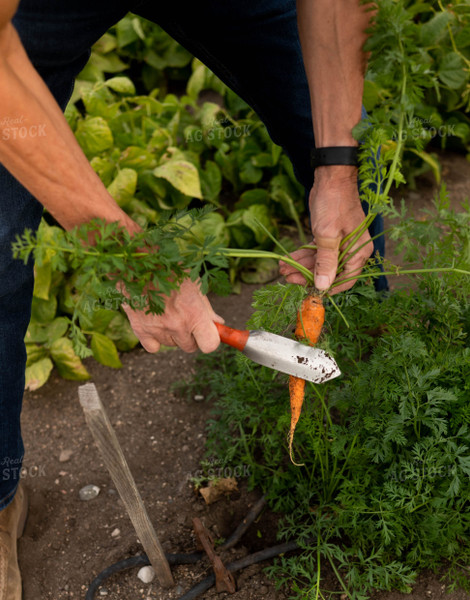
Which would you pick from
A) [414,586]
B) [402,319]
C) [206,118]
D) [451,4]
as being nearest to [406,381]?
[402,319]

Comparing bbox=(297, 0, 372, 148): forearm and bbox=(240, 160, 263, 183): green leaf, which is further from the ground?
bbox=(297, 0, 372, 148): forearm

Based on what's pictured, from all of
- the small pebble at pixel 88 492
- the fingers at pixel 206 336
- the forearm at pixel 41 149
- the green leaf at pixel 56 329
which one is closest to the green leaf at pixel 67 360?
the green leaf at pixel 56 329

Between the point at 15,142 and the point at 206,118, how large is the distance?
2.43 meters

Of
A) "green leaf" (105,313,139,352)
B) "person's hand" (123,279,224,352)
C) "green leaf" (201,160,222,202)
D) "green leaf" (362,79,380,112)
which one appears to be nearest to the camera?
"person's hand" (123,279,224,352)

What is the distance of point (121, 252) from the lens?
123cm

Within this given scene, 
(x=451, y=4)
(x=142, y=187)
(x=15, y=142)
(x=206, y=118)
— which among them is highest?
(x=15, y=142)

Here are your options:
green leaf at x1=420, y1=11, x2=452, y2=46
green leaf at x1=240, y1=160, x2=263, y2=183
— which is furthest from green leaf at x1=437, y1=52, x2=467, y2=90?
green leaf at x1=240, y1=160, x2=263, y2=183

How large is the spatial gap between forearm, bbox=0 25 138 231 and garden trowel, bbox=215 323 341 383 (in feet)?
1.53

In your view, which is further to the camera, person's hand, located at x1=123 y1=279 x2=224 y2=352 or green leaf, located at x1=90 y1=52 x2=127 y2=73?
green leaf, located at x1=90 y1=52 x2=127 y2=73

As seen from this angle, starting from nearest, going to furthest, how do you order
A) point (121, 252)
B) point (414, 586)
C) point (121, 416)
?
point (121, 252)
point (414, 586)
point (121, 416)

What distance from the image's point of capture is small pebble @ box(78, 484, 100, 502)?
2348 millimetres

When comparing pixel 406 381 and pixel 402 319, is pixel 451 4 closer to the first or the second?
pixel 402 319

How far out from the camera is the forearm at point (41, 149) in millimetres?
1129

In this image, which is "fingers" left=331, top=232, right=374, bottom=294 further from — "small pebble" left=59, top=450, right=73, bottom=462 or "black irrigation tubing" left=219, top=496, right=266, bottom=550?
"small pebble" left=59, top=450, right=73, bottom=462
